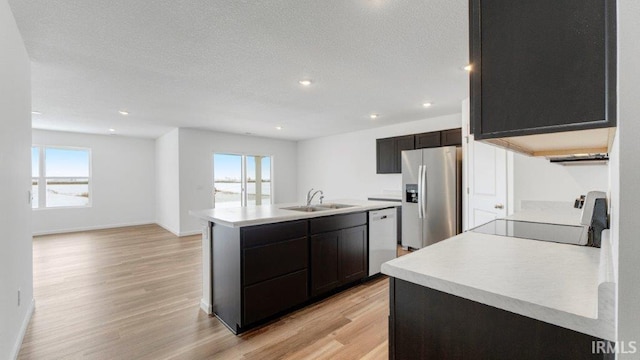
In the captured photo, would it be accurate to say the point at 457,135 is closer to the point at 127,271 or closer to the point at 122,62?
the point at 122,62

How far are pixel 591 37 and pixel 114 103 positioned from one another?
495cm

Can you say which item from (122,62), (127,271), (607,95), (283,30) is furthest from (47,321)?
(607,95)

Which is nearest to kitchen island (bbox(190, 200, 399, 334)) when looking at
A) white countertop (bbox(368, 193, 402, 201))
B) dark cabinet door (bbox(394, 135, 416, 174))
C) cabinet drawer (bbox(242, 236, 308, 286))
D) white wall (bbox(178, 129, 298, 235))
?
cabinet drawer (bbox(242, 236, 308, 286))

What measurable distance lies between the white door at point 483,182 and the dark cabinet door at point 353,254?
1.57 meters

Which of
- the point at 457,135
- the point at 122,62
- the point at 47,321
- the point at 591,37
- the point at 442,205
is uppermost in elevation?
the point at 122,62

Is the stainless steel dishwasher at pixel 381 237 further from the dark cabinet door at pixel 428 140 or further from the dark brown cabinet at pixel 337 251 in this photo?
the dark cabinet door at pixel 428 140

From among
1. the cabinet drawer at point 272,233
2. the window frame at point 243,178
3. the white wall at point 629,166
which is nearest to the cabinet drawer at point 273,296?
the cabinet drawer at point 272,233

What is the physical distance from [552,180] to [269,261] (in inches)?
112

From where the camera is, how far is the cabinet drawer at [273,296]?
7.41ft

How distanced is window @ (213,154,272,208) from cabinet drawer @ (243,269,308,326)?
4.44 meters

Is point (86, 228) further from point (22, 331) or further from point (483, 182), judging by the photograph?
point (483, 182)

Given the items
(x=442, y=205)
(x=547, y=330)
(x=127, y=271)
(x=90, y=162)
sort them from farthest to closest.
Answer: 1. (x=90, y=162)
2. (x=442, y=205)
3. (x=127, y=271)
4. (x=547, y=330)

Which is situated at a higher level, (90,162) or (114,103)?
(114,103)

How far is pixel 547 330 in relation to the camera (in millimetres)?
750
